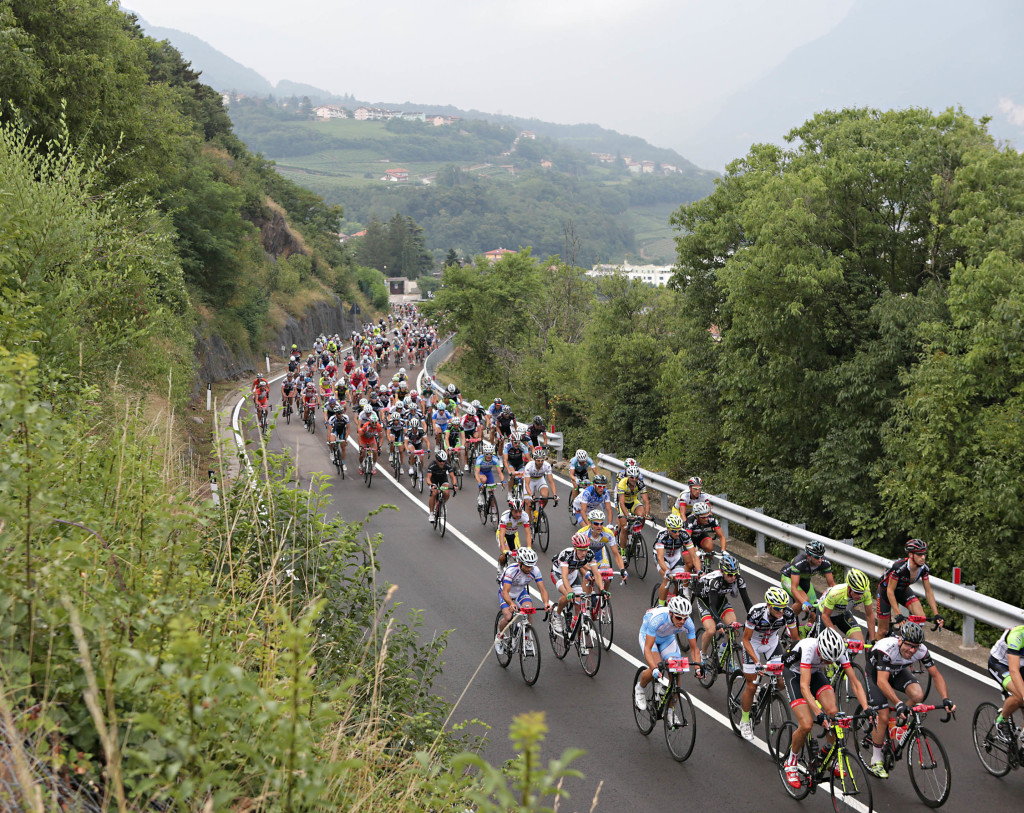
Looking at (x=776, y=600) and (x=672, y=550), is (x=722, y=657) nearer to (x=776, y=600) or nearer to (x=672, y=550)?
(x=776, y=600)

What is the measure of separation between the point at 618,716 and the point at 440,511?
823cm

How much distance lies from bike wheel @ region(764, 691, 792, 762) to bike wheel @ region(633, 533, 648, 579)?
545cm

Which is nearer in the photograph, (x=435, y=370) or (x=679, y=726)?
(x=679, y=726)

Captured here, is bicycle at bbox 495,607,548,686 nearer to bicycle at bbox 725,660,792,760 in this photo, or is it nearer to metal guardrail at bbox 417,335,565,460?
bicycle at bbox 725,660,792,760

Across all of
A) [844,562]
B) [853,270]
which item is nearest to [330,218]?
[853,270]

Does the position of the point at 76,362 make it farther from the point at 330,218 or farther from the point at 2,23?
the point at 330,218

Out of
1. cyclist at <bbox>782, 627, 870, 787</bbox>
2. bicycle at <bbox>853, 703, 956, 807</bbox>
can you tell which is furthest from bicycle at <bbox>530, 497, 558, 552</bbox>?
bicycle at <bbox>853, 703, 956, 807</bbox>

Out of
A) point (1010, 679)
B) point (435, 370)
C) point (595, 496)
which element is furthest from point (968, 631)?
point (435, 370)

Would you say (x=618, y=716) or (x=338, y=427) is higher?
(x=618, y=716)

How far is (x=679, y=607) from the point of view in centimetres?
879

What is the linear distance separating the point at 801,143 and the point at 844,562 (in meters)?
13.9

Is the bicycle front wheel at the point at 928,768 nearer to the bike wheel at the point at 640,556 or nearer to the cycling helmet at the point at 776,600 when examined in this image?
the cycling helmet at the point at 776,600

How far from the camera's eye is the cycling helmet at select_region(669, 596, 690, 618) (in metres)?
8.75

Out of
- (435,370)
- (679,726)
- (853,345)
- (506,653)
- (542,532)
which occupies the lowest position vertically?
(435,370)
